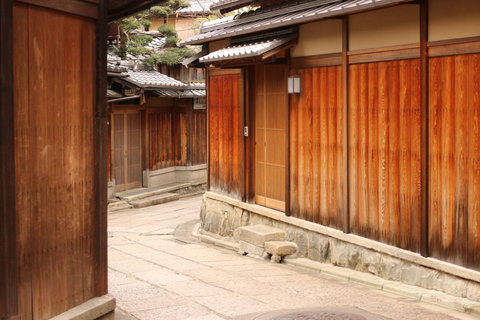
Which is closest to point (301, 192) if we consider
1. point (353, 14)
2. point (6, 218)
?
point (353, 14)

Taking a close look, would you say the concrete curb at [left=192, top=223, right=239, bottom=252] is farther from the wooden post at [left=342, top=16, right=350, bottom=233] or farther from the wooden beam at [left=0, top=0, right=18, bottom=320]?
the wooden beam at [left=0, top=0, right=18, bottom=320]

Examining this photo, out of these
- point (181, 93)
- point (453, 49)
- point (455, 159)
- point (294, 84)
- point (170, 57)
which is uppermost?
point (170, 57)

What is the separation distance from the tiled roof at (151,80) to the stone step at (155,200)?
3853 mm

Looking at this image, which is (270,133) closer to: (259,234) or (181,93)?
(259,234)

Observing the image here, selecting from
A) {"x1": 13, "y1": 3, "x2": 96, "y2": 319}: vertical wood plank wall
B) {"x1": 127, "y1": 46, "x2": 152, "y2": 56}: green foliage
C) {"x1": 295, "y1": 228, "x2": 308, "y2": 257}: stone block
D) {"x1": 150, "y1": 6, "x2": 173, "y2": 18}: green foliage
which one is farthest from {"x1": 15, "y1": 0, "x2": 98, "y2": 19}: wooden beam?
{"x1": 150, "y1": 6, "x2": 173, "y2": 18}: green foliage

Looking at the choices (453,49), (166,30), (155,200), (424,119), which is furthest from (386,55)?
(166,30)

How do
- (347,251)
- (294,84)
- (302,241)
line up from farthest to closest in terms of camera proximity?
(302,241)
(294,84)
(347,251)

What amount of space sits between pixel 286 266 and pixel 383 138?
3.16 metres

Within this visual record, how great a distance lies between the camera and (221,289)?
9.40 metres

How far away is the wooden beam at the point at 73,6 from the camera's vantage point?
6065 mm

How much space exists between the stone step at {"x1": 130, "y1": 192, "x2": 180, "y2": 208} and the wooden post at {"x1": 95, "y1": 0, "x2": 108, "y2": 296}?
46.7 feet

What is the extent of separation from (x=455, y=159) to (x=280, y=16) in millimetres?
5378

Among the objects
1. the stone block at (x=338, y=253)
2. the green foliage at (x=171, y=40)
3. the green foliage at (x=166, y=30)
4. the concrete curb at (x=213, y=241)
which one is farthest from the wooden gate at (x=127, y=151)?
the stone block at (x=338, y=253)

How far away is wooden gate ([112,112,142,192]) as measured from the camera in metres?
21.5
